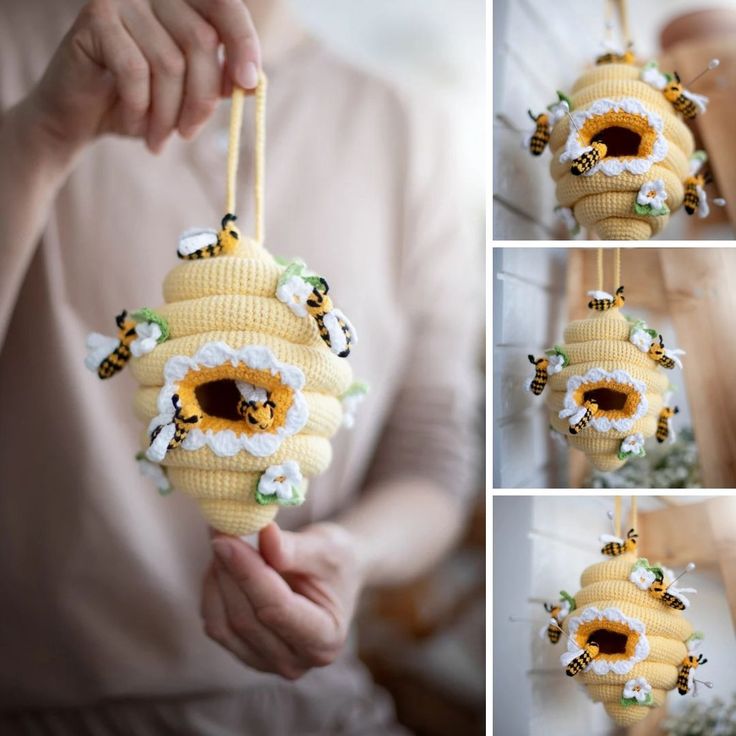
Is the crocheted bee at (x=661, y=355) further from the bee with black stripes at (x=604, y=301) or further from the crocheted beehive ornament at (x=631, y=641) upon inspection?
the crocheted beehive ornament at (x=631, y=641)

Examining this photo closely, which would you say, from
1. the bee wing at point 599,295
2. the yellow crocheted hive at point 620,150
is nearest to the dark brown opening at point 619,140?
the yellow crocheted hive at point 620,150

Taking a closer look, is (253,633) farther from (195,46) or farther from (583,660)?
(195,46)

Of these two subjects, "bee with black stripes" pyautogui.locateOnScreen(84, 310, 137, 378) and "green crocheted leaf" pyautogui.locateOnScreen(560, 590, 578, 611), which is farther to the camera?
"green crocheted leaf" pyautogui.locateOnScreen(560, 590, 578, 611)

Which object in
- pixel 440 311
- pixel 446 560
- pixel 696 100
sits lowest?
pixel 446 560

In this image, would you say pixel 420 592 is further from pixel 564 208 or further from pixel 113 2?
pixel 113 2

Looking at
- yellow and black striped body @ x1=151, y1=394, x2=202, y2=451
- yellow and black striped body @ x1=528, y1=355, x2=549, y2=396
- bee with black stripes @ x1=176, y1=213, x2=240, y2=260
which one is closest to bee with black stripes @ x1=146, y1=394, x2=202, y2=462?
yellow and black striped body @ x1=151, y1=394, x2=202, y2=451

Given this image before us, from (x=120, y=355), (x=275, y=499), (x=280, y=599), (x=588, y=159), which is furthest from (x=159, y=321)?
(x=588, y=159)

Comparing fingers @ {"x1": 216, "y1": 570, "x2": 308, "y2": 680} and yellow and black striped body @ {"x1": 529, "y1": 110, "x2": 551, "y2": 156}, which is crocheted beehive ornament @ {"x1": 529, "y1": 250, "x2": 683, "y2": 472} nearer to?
yellow and black striped body @ {"x1": 529, "y1": 110, "x2": 551, "y2": 156}
